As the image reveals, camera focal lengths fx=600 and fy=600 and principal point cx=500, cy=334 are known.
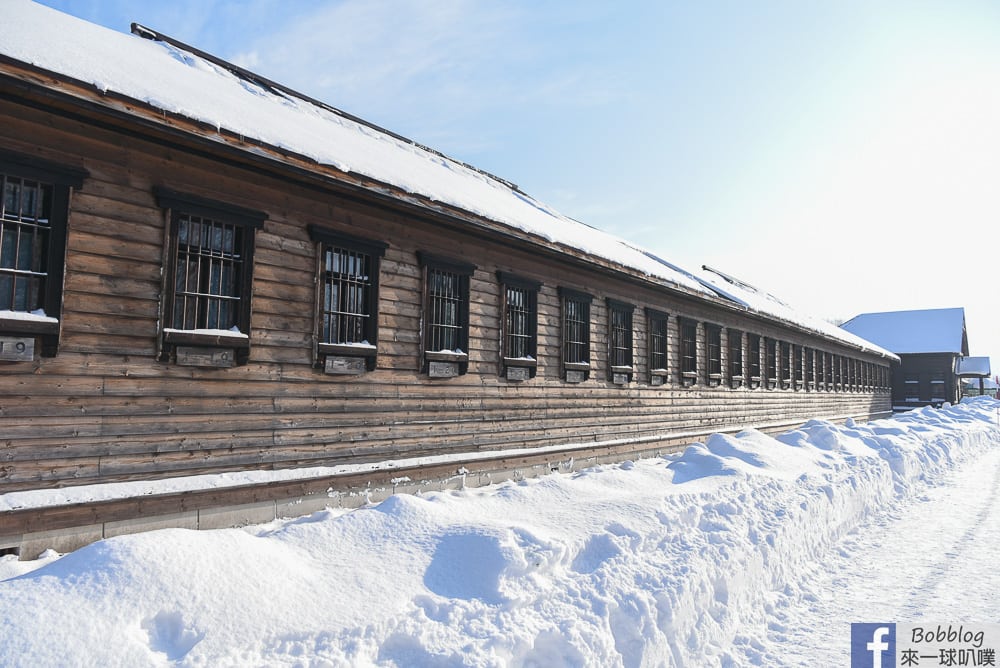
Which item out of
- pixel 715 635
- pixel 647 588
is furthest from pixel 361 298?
pixel 715 635

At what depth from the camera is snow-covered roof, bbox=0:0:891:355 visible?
5.43 metres

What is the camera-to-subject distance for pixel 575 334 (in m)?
11.3

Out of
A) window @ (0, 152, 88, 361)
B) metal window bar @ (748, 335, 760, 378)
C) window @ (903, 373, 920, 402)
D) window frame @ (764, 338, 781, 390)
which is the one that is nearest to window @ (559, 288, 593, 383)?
window @ (0, 152, 88, 361)

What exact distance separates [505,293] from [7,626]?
741 cm

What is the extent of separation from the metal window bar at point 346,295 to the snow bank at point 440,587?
218 cm

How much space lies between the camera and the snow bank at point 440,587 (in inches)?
127

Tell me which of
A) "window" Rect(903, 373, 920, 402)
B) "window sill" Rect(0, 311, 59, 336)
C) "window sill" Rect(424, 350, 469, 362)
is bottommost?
"window" Rect(903, 373, 920, 402)

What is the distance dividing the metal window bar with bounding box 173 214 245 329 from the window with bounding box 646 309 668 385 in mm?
9268

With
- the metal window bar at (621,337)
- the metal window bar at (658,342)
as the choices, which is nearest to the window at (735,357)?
the metal window bar at (658,342)

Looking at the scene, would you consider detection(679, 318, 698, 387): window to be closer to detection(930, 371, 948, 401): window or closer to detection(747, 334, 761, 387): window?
detection(747, 334, 761, 387): window

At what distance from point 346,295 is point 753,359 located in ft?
49.3

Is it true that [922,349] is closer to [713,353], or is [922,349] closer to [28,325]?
[713,353]

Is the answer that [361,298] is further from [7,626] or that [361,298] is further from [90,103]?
[7,626]

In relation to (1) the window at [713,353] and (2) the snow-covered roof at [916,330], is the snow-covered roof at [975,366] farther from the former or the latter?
(1) the window at [713,353]
